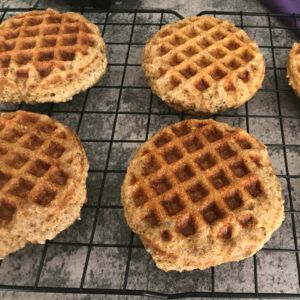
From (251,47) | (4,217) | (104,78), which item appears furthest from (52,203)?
(251,47)

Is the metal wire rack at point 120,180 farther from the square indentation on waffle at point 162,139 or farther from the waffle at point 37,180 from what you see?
the square indentation on waffle at point 162,139

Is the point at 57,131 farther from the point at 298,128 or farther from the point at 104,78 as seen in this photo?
the point at 298,128

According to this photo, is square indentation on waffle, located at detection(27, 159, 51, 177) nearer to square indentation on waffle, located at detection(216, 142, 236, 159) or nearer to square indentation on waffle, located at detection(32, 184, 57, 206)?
square indentation on waffle, located at detection(32, 184, 57, 206)

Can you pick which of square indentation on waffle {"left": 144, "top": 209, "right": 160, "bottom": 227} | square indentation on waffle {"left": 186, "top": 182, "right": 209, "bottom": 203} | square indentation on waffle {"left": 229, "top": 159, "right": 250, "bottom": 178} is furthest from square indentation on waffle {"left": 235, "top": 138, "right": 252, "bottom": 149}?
square indentation on waffle {"left": 144, "top": 209, "right": 160, "bottom": 227}

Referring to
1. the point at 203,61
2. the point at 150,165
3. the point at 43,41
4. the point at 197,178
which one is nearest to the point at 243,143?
the point at 197,178

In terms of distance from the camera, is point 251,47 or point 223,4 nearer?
point 251,47

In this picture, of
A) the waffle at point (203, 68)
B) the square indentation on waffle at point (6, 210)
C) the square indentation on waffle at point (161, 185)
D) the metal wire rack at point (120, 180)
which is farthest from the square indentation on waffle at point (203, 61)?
the square indentation on waffle at point (6, 210)
